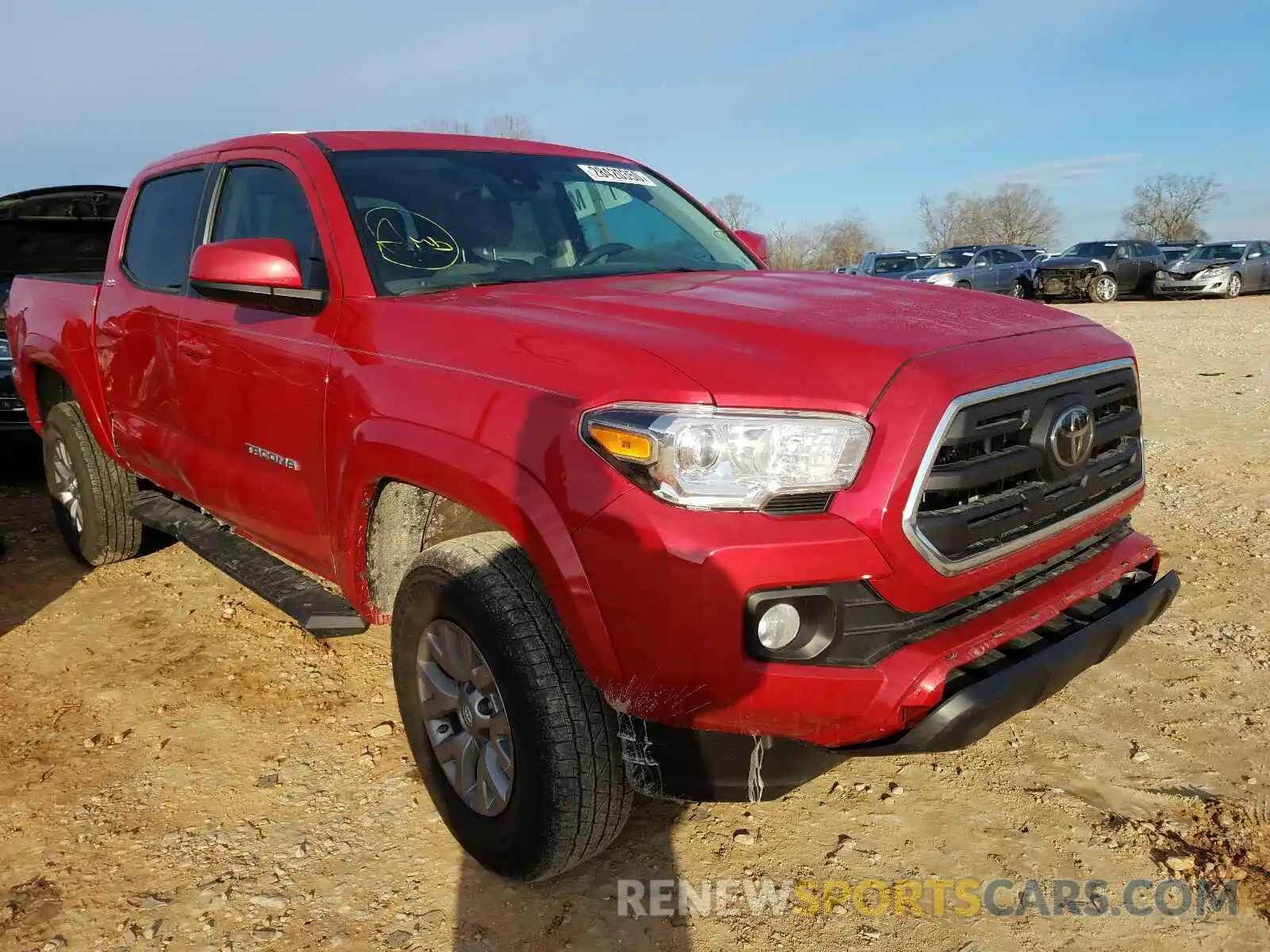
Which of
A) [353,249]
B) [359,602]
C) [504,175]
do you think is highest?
[504,175]

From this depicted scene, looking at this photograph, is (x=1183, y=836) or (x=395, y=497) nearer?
(x=1183, y=836)

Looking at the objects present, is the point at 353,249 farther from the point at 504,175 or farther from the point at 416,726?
the point at 416,726

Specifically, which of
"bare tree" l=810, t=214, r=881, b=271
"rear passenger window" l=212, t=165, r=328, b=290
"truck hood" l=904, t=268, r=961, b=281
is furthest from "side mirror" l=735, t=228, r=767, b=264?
"bare tree" l=810, t=214, r=881, b=271

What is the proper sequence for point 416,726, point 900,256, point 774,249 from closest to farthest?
1. point 416,726
2. point 900,256
3. point 774,249

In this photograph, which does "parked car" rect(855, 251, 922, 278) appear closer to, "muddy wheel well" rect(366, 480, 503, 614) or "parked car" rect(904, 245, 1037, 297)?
"parked car" rect(904, 245, 1037, 297)

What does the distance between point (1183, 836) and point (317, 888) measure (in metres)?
2.36

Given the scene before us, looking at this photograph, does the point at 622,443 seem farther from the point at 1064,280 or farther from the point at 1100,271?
the point at 1100,271

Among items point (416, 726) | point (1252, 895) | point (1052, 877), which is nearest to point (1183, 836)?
point (1252, 895)

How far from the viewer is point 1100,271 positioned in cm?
2311

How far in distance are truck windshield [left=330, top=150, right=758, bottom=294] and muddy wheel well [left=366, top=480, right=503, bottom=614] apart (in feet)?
2.00

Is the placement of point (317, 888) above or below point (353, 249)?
below

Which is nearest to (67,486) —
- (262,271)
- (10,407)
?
(10,407)

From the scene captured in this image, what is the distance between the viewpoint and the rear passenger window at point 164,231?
3.79 m

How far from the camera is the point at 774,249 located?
6381cm
